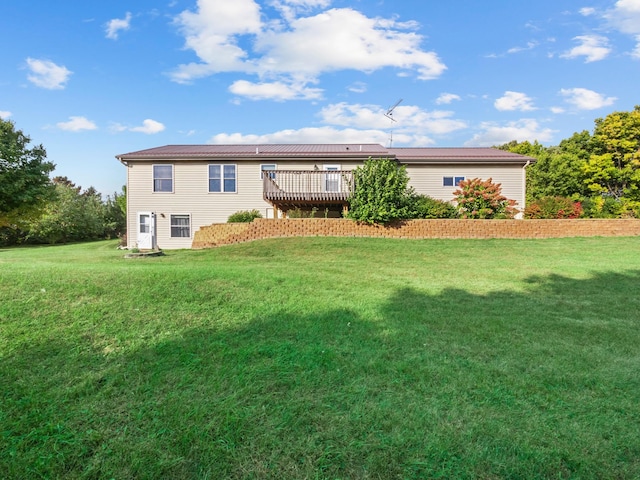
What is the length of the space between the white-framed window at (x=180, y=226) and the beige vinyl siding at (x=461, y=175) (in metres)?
11.2

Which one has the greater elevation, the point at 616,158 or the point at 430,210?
the point at 616,158

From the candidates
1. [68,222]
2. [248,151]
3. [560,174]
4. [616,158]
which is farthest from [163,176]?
[616,158]

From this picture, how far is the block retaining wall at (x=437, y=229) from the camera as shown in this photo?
1376 centimetres

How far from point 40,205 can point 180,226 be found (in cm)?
717

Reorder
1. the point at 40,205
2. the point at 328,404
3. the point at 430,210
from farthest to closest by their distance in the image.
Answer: the point at 40,205 < the point at 430,210 < the point at 328,404

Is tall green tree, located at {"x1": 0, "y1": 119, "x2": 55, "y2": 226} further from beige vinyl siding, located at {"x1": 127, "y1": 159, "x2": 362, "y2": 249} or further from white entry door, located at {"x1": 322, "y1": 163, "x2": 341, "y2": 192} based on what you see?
white entry door, located at {"x1": 322, "y1": 163, "x2": 341, "y2": 192}

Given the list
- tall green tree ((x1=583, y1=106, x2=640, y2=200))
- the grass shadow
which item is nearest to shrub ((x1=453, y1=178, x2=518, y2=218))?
the grass shadow

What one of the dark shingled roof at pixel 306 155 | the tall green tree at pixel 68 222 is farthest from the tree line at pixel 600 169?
the tall green tree at pixel 68 222

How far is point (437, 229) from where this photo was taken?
45.2ft

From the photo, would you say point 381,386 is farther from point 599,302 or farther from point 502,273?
point 502,273

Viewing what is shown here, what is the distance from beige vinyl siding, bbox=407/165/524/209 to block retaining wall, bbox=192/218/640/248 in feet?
13.4

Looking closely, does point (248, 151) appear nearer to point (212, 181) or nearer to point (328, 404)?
point (212, 181)

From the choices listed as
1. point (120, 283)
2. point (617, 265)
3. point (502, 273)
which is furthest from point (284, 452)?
Answer: point (617, 265)

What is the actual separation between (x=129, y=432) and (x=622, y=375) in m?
4.01
